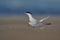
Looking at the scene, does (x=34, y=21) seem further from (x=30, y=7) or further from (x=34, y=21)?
(x=30, y=7)

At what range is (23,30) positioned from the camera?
1.94 metres

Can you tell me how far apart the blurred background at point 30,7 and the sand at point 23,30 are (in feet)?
0.20

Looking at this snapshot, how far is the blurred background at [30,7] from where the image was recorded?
1.91 metres

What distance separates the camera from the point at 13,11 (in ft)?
6.29

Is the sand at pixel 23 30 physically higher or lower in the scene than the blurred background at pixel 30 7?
lower

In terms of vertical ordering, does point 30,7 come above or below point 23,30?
above

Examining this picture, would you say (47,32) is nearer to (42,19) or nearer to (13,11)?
(42,19)

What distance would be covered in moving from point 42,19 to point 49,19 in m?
0.07

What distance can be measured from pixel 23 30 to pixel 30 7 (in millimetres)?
248

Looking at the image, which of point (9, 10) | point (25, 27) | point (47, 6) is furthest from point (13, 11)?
point (47, 6)

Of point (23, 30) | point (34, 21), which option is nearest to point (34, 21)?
point (34, 21)

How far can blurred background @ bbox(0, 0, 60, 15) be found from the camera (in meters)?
1.91

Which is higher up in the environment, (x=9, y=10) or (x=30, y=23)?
(x=9, y=10)

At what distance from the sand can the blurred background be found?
6 centimetres
